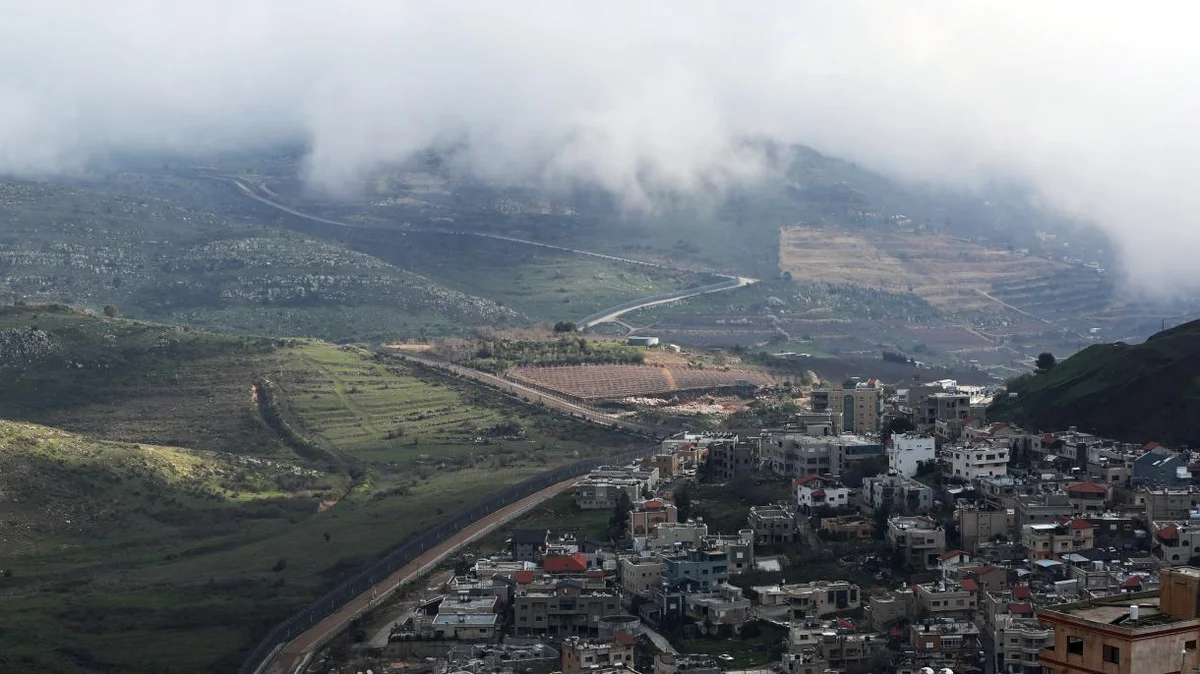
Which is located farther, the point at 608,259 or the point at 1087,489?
the point at 608,259

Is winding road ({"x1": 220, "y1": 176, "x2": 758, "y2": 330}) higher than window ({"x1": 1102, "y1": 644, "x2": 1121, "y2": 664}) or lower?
higher

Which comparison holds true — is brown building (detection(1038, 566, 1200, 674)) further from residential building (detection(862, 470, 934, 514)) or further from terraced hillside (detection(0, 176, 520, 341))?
terraced hillside (detection(0, 176, 520, 341))

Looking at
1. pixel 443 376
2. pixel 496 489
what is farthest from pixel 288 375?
pixel 496 489

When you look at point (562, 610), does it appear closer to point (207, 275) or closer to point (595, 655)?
point (595, 655)

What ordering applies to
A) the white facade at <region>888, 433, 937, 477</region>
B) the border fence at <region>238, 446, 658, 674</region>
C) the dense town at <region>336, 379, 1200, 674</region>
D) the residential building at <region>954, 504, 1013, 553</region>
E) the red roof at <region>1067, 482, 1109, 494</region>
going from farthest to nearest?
the white facade at <region>888, 433, 937, 477</region>, the red roof at <region>1067, 482, 1109, 494</region>, the residential building at <region>954, 504, 1013, 553</region>, the border fence at <region>238, 446, 658, 674</region>, the dense town at <region>336, 379, 1200, 674</region>

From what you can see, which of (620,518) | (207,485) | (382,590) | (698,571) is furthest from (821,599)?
(207,485)

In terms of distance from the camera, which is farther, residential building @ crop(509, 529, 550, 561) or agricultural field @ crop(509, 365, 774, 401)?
agricultural field @ crop(509, 365, 774, 401)

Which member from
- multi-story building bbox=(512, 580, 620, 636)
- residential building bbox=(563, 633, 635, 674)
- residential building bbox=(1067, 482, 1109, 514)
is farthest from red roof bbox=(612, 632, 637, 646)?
residential building bbox=(1067, 482, 1109, 514)

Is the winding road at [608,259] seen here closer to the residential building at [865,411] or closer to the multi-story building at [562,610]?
the residential building at [865,411]
